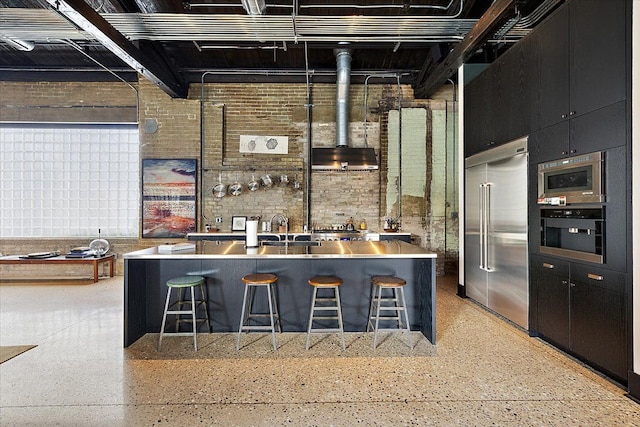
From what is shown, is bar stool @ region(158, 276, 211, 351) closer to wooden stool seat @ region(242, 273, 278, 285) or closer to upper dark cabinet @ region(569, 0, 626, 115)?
wooden stool seat @ region(242, 273, 278, 285)

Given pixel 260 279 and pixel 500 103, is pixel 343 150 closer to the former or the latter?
pixel 500 103

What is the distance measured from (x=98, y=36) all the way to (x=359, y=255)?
12.6ft

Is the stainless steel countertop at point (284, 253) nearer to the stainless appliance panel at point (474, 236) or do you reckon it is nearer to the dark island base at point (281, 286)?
the dark island base at point (281, 286)

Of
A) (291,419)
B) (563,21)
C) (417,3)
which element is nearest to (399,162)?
(417,3)

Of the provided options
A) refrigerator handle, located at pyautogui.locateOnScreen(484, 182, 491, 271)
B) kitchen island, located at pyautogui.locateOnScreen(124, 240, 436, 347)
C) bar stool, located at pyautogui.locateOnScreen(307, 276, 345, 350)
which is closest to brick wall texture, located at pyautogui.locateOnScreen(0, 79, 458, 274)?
refrigerator handle, located at pyautogui.locateOnScreen(484, 182, 491, 271)

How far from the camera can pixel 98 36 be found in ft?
12.3

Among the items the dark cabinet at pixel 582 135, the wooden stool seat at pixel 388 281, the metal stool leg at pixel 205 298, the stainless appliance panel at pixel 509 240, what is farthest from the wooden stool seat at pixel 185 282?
the dark cabinet at pixel 582 135

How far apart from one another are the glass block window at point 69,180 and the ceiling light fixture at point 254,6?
13.4 ft

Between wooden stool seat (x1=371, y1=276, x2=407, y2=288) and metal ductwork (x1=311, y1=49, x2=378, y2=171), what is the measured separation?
276 cm

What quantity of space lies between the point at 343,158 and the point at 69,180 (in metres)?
5.44

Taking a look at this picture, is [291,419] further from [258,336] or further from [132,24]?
[132,24]

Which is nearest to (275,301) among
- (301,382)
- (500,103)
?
(301,382)

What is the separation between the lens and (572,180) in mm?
2846

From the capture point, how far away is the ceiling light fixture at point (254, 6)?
3621 mm
